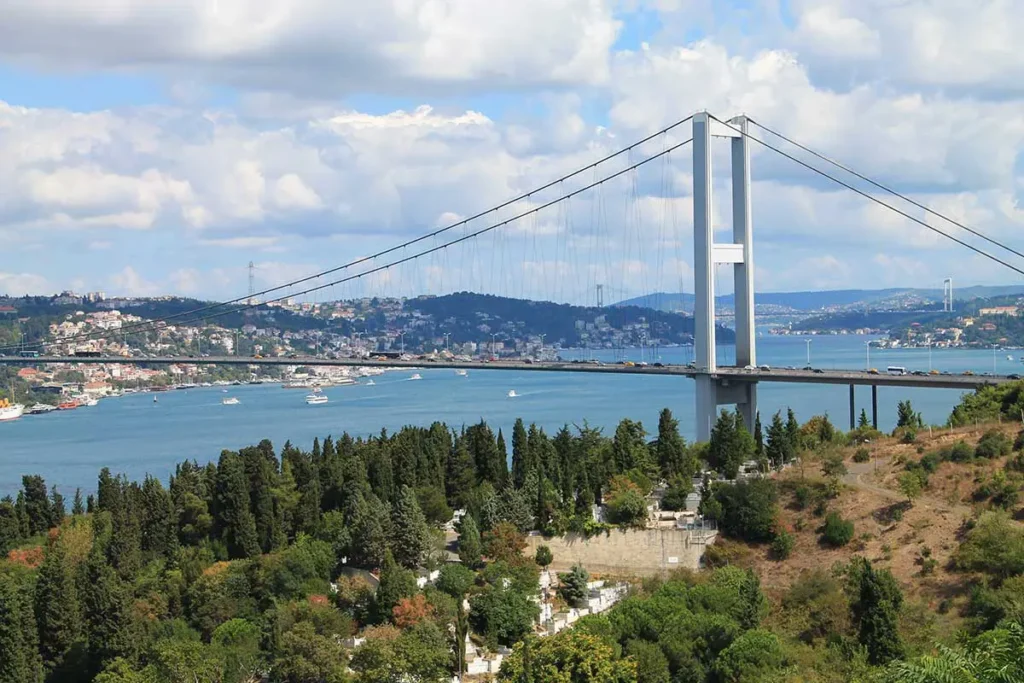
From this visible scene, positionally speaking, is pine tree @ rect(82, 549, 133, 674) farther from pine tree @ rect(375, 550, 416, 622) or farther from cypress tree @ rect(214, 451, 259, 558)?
pine tree @ rect(375, 550, 416, 622)

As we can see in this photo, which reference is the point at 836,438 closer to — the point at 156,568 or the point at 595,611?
the point at 595,611

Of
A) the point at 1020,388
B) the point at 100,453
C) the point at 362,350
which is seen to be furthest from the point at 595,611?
the point at 362,350

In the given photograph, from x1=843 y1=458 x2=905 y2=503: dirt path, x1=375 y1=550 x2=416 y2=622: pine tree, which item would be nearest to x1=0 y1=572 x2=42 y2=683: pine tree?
x1=375 y1=550 x2=416 y2=622: pine tree

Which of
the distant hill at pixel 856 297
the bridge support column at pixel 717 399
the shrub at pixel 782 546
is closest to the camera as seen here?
the shrub at pixel 782 546

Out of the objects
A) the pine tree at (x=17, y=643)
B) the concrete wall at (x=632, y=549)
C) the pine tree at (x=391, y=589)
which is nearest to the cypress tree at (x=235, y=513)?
the pine tree at (x=391, y=589)

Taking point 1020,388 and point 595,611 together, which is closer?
→ point 595,611

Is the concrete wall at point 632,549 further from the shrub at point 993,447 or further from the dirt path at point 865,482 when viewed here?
the shrub at point 993,447
